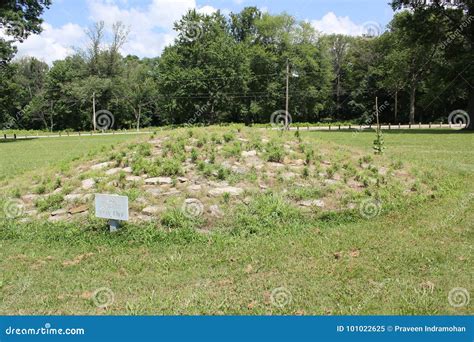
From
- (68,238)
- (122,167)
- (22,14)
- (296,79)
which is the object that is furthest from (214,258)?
(296,79)

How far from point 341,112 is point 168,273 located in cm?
6420

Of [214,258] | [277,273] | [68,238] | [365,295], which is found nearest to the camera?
[365,295]

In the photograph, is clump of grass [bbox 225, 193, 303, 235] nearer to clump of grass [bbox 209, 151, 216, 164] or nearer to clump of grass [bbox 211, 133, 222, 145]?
clump of grass [bbox 209, 151, 216, 164]

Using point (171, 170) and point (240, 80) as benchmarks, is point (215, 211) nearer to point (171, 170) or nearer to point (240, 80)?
point (171, 170)

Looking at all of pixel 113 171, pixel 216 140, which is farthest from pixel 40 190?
pixel 216 140

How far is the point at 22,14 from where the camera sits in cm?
3566

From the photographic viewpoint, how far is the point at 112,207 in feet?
20.4

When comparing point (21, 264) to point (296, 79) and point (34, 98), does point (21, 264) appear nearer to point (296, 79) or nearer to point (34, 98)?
point (296, 79)
